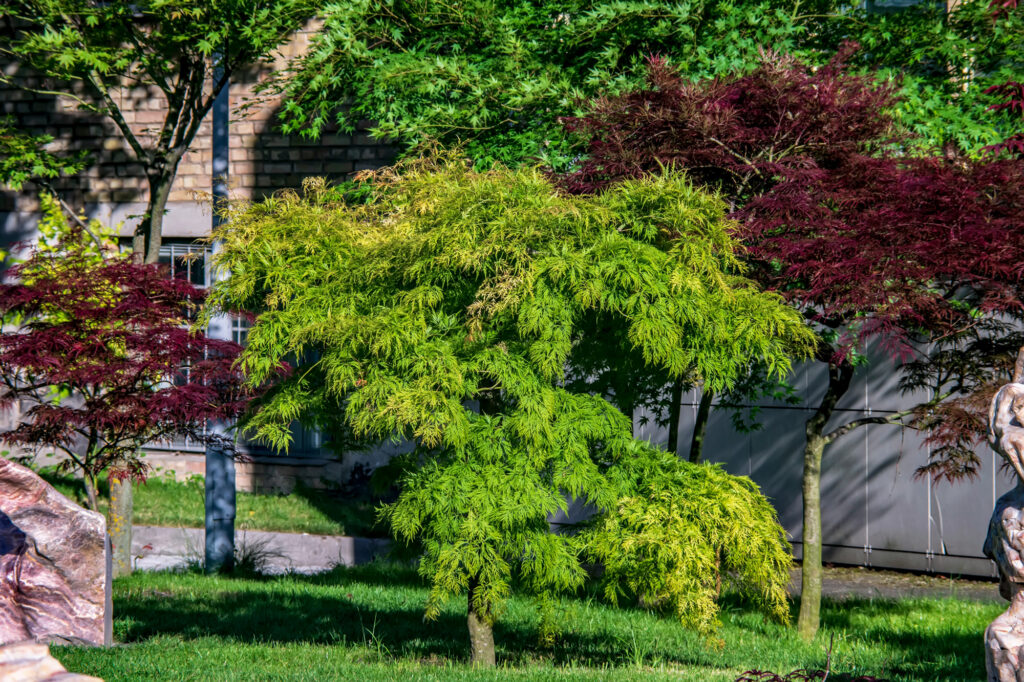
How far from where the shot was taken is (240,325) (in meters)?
13.7

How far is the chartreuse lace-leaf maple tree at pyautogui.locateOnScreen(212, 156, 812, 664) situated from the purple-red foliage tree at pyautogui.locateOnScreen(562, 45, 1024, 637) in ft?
1.79

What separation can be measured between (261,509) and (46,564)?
734cm

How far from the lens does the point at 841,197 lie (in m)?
6.57

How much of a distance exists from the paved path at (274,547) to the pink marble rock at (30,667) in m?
8.22

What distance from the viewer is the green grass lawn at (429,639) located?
20.8 ft

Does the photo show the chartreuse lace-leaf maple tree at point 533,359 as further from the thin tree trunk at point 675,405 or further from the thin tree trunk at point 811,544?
the thin tree trunk at point 811,544

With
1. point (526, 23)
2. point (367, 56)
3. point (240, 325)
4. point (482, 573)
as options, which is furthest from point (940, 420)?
point (240, 325)

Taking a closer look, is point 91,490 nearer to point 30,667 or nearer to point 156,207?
point 156,207

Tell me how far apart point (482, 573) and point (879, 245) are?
309 centimetres

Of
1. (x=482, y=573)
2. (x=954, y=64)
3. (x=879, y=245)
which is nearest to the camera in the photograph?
(x=482, y=573)

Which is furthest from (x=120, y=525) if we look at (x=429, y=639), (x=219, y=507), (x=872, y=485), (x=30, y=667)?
(x=872, y=485)

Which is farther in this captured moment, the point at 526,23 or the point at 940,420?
the point at 526,23

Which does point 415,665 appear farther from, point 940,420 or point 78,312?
point 940,420

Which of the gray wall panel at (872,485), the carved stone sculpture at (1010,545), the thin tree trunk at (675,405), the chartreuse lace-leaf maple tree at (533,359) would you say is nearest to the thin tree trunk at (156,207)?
the chartreuse lace-leaf maple tree at (533,359)
